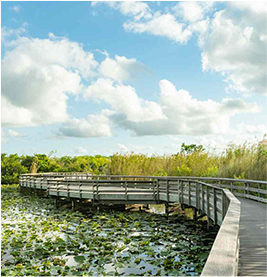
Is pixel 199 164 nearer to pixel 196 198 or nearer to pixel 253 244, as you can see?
pixel 196 198

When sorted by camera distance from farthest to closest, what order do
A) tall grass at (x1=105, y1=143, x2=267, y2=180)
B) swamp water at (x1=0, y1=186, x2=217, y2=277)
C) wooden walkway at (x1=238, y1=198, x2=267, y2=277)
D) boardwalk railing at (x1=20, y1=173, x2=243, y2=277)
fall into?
tall grass at (x1=105, y1=143, x2=267, y2=180) < swamp water at (x1=0, y1=186, x2=217, y2=277) < wooden walkway at (x1=238, y1=198, x2=267, y2=277) < boardwalk railing at (x1=20, y1=173, x2=243, y2=277)

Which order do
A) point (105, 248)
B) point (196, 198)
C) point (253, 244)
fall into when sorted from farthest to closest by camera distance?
point (196, 198)
point (105, 248)
point (253, 244)

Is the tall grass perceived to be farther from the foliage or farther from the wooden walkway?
the wooden walkway

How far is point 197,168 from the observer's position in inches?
736

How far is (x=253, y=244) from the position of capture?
18.1ft

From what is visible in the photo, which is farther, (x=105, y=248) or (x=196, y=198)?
(x=196, y=198)

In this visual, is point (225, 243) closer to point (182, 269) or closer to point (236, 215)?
point (236, 215)

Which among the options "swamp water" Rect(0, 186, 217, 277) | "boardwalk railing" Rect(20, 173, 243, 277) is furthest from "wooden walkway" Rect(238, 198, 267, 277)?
"swamp water" Rect(0, 186, 217, 277)

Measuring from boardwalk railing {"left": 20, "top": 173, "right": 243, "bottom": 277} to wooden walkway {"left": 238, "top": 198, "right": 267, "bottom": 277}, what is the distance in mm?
358

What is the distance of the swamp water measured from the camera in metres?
6.49

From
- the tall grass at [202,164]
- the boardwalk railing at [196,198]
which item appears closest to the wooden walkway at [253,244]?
the boardwalk railing at [196,198]

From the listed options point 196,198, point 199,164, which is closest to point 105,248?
point 196,198

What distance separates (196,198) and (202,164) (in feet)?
24.4

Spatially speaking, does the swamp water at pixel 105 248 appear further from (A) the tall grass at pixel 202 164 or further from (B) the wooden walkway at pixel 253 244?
(A) the tall grass at pixel 202 164
